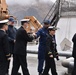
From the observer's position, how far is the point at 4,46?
228 inches

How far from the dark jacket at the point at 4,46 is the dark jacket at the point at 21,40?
76 centimetres

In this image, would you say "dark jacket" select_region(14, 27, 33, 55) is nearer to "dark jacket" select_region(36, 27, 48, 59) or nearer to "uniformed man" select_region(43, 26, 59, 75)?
"uniformed man" select_region(43, 26, 59, 75)

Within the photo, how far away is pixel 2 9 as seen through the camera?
16.7 meters

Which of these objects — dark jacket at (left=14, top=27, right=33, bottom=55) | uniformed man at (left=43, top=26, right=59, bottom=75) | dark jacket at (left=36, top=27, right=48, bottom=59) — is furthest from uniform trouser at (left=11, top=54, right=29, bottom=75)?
dark jacket at (left=36, top=27, right=48, bottom=59)

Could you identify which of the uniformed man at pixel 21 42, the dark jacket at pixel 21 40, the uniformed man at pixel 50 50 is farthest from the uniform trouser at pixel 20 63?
the uniformed man at pixel 50 50

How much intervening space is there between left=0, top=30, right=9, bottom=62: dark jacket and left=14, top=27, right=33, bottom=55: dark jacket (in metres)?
0.76

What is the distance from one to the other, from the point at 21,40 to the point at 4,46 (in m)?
0.84

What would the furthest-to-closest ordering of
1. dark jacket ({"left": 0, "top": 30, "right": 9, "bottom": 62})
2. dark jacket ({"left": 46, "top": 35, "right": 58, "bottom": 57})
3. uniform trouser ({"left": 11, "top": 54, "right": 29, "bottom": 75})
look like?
uniform trouser ({"left": 11, "top": 54, "right": 29, "bottom": 75})
dark jacket ({"left": 46, "top": 35, "right": 58, "bottom": 57})
dark jacket ({"left": 0, "top": 30, "right": 9, "bottom": 62})

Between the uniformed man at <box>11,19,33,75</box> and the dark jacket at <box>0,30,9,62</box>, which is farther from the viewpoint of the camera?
the uniformed man at <box>11,19,33,75</box>

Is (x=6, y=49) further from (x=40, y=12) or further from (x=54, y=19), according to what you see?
(x=40, y=12)

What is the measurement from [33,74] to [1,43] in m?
2.23

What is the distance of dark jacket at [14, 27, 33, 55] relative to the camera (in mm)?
6508

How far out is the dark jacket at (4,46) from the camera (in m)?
5.74

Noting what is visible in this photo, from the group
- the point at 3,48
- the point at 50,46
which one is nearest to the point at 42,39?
the point at 50,46
